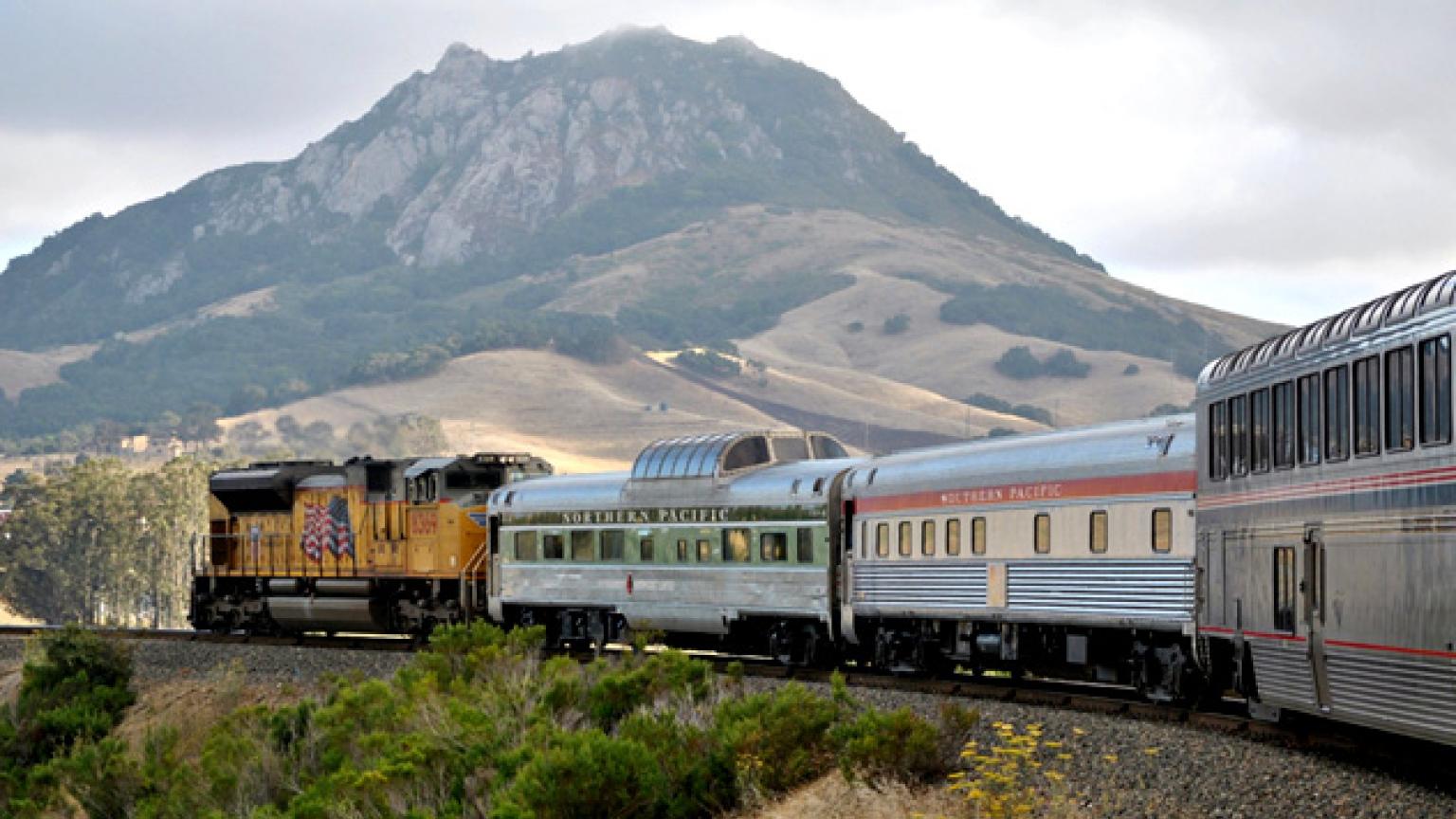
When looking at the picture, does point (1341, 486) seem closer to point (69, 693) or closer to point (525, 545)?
point (525, 545)

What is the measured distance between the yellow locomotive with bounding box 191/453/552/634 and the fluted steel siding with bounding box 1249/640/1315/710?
2534 centimetres

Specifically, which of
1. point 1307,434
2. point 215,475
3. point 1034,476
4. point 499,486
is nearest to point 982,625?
point 1034,476

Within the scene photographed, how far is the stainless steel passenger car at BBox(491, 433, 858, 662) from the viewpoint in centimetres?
3288

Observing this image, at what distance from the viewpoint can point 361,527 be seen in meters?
45.6

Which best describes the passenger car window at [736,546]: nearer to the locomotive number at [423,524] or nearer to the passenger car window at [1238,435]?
the locomotive number at [423,524]

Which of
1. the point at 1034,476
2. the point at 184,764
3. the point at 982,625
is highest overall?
the point at 1034,476

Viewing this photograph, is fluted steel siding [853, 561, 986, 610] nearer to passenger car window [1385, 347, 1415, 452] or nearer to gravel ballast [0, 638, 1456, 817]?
gravel ballast [0, 638, 1456, 817]

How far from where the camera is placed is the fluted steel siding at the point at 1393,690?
1441 centimetres

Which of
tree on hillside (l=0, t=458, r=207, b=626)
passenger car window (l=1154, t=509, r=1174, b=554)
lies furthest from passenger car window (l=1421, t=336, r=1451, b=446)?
tree on hillside (l=0, t=458, r=207, b=626)

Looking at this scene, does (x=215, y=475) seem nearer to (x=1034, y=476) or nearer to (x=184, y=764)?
(x=184, y=764)

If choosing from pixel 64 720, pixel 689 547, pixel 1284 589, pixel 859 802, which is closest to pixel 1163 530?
pixel 1284 589

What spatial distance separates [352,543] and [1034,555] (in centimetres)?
2329

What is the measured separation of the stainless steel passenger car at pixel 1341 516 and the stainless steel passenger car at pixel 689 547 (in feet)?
39.3

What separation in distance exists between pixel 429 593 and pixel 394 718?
1609cm
